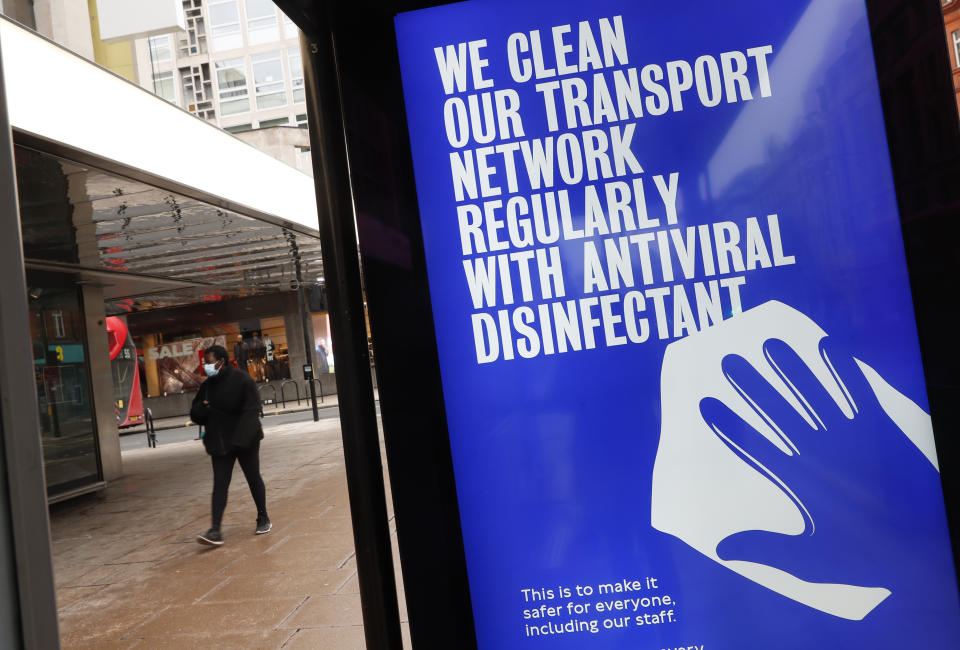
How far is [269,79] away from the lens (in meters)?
42.2

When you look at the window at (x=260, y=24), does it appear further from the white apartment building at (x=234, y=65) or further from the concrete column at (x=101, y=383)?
the concrete column at (x=101, y=383)

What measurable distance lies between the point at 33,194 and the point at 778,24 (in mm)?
8491

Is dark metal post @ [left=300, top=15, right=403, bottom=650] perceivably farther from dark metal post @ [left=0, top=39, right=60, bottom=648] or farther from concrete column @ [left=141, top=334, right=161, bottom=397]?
concrete column @ [left=141, top=334, right=161, bottom=397]

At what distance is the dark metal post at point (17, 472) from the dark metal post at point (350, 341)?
96cm

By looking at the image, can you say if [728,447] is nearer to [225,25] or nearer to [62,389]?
[62,389]

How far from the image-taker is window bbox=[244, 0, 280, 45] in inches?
1640

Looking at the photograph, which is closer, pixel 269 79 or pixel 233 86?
pixel 269 79

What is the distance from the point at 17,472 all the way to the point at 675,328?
1.54m

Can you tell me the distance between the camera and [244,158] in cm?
999

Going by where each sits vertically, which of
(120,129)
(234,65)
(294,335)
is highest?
(234,65)

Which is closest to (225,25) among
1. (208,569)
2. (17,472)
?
(208,569)

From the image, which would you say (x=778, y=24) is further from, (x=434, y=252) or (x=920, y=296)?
(x=434, y=252)

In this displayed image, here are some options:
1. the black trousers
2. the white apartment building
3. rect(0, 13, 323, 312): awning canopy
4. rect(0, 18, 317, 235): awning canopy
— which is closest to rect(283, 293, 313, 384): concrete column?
the white apartment building

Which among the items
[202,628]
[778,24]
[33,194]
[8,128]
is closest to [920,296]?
[778,24]
